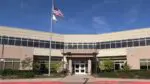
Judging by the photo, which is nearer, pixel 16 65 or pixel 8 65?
pixel 8 65

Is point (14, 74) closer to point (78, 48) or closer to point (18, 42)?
point (18, 42)

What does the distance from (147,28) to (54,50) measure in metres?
18.4

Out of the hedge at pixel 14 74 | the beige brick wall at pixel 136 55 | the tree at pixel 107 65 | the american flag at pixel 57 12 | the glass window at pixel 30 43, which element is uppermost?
the american flag at pixel 57 12

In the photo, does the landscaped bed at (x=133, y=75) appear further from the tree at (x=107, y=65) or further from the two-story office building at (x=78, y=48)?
the two-story office building at (x=78, y=48)

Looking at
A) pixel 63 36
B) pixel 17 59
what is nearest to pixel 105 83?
pixel 17 59

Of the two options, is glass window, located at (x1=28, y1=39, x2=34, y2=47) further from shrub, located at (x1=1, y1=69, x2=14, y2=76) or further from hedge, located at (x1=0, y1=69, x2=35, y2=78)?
shrub, located at (x1=1, y1=69, x2=14, y2=76)

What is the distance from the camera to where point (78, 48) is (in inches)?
2195

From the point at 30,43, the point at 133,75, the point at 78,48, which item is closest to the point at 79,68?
the point at 78,48

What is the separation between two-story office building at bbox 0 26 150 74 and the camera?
47.8 m

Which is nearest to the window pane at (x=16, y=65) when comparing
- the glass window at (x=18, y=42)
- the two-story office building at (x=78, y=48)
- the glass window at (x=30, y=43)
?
the two-story office building at (x=78, y=48)

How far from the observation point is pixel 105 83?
1198 inches

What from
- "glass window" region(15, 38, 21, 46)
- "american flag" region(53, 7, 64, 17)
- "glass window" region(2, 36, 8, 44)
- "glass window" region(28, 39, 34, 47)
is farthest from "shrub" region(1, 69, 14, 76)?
"american flag" region(53, 7, 64, 17)

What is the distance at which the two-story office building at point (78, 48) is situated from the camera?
4775 centimetres

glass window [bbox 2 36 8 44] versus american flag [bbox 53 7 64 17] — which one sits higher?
american flag [bbox 53 7 64 17]
